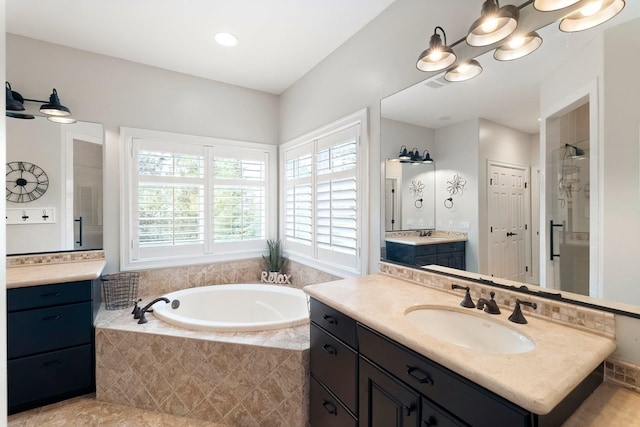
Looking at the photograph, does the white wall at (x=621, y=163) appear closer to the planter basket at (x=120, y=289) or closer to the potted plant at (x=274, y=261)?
the potted plant at (x=274, y=261)

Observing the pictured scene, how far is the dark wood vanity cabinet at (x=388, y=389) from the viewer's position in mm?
869

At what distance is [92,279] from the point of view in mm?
2150

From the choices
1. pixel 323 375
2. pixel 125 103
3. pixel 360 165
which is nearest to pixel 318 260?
pixel 360 165

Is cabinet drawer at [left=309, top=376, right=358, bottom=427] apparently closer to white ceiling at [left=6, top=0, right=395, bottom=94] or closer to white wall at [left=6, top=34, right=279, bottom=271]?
white wall at [left=6, top=34, right=279, bottom=271]

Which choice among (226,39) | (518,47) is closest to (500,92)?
(518,47)

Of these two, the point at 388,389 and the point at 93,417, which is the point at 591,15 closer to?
the point at 388,389

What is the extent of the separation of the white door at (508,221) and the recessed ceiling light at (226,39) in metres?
2.15

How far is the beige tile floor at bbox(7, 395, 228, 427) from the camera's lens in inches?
75.2

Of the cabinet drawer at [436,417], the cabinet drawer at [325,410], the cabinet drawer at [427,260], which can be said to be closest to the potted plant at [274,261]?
the cabinet drawer at [325,410]

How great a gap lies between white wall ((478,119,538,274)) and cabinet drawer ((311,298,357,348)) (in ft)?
2.50

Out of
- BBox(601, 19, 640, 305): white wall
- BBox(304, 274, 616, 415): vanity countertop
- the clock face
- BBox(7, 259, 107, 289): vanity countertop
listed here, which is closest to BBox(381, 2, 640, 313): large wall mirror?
BBox(601, 19, 640, 305): white wall

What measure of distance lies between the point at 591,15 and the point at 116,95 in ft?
11.0

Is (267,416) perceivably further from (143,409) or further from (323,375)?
(143,409)

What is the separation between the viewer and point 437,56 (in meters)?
1.56
